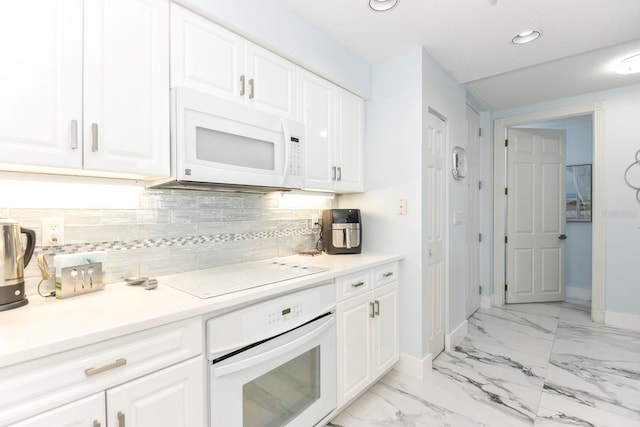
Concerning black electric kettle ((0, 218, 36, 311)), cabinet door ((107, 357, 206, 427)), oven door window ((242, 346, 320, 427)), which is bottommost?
oven door window ((242, 346, 320, 427))

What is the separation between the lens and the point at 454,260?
9.33 feet

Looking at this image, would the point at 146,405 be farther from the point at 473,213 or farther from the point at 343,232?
the point at 473,213

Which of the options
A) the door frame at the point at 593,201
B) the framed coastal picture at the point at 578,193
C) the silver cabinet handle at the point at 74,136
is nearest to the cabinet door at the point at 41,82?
the silver cabinet handle at the point at 74,136

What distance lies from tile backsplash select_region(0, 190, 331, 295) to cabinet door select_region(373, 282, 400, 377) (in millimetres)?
709

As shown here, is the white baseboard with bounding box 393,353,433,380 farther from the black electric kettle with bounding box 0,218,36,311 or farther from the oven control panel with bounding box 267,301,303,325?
the black electric kettle with bounding box 0,218,36,311

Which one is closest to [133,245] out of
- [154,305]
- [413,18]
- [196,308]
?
[154,305]

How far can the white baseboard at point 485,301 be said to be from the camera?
3.94 m

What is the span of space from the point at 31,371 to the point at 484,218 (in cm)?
426

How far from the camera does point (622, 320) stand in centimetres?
323

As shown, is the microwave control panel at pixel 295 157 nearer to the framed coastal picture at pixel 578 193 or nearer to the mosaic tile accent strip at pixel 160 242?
the mosaic tile accent strip at pixel 160 242

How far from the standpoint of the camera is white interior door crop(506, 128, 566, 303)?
401 cm

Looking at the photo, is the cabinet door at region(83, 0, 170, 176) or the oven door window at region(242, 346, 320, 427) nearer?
the cabinet door at region(83, 0, 170, 176)

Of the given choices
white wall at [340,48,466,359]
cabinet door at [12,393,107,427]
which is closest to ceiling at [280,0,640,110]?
white wall at [340,48,466,359]

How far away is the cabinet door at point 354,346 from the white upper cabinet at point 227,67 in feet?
3.95
